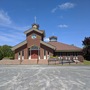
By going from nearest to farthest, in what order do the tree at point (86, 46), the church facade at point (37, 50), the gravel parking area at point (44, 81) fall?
the gravel parking area at point (44, 81)
the tree at point (86, 46)
the church facade at point (37, 50)

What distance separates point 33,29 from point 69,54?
1026 centimetres

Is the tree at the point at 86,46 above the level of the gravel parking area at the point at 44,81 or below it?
above

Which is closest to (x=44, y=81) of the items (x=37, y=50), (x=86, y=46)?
(x=86, y=46)

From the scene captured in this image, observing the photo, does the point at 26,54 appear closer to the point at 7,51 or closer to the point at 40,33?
the point at 40,33

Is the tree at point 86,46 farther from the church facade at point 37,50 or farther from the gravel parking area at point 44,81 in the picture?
the gravel parking area at point 44,81

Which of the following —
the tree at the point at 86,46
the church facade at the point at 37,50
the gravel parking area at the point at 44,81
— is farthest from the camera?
the church facade at the point at 37,50

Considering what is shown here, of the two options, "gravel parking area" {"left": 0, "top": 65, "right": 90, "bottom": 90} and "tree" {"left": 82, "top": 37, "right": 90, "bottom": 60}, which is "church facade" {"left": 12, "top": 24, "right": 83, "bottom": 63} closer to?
"tree" {"left": 82, "top": 37, "right": 90, "bottom": 60}

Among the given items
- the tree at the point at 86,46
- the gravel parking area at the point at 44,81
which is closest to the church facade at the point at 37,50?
the tree at the point at 86,46

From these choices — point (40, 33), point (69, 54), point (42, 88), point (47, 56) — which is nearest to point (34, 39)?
point (40, 33)

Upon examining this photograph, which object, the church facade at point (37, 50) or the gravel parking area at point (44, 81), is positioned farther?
the church facade at point (37, 50)

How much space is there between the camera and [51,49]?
4538cm

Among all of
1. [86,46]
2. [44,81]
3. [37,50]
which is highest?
[86,46]

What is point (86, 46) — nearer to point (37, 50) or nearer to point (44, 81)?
point (37, 50)

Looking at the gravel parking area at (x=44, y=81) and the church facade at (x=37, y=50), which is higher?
the church facade at (x=37, y=50)
